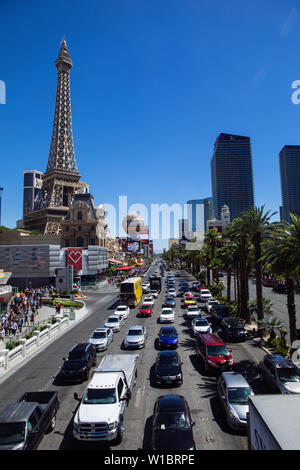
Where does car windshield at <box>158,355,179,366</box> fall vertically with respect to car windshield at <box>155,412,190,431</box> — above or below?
below

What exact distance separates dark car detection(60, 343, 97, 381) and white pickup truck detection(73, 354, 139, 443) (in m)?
2.69

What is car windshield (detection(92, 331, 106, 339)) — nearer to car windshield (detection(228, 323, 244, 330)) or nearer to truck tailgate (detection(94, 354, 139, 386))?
truck tailgate (detection(94, 354, 139, 386))

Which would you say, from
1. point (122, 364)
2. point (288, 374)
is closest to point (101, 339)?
point (122, 364)

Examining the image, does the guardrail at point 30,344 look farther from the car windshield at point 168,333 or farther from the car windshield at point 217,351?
the car windshield at point 217,351

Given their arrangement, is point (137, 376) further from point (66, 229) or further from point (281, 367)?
point (66, 229)

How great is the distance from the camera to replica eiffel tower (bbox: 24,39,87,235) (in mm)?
111812

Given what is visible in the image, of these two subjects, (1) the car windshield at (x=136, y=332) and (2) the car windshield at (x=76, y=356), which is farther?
(1) the car windshield at (x=136, y=332)

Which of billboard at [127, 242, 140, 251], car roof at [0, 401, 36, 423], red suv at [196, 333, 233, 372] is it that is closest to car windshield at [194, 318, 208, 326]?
red suv at [196, 333, 233, 372]

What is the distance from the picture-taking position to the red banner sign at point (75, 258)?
2472 inches

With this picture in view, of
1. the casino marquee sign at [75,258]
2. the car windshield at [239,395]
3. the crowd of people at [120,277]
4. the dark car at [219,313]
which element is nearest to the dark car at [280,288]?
the dark car at [219,313]

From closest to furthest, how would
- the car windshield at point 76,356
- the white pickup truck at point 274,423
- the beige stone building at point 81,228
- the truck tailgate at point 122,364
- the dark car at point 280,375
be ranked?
the white pickup truck at point 274,423, the dark car at point 280,375, the truck tailgate at point 122,364, the car windshield at point 76,356, the beige stone building at point 81,228

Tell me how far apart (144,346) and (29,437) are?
14222 millimetres

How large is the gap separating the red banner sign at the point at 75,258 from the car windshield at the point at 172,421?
180ft

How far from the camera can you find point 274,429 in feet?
23.4
